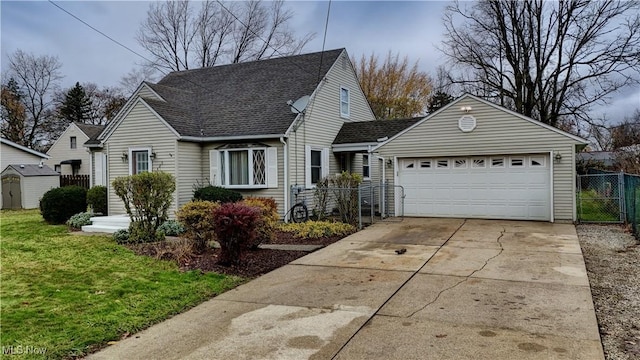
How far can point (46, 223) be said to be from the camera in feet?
46.0

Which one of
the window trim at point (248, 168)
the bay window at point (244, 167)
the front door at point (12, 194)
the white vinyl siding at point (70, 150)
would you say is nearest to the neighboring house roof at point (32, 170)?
the front door at point (12, 194)

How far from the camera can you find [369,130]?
16.9m

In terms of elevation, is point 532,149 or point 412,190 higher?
point 532,149

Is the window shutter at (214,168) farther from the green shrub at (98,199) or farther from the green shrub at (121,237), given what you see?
the green shrub at (121,237)

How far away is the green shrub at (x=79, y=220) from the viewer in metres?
12.9

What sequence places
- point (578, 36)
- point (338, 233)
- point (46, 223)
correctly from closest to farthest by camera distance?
point (338, 233) → point (46, 223) → point (578, 36)

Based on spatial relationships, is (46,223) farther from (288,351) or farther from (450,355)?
Answer: (450,355)

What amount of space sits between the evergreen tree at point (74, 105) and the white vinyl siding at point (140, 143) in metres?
32.7

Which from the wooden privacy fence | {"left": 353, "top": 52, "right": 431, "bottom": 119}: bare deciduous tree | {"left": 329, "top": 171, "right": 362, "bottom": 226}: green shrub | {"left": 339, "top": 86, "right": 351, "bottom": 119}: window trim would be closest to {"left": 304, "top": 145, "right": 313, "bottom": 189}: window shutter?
{"left": 329, "top": 171, "right": 362, "bottom": 226}: green shrub

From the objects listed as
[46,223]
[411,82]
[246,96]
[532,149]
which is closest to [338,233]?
[532,149]

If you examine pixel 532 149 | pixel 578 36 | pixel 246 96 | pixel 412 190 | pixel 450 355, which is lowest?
pixel 450 355

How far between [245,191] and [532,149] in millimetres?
9170

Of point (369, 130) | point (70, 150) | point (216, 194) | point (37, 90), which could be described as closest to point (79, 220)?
point (216, 194)

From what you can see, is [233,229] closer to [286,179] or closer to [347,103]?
[286,179]
